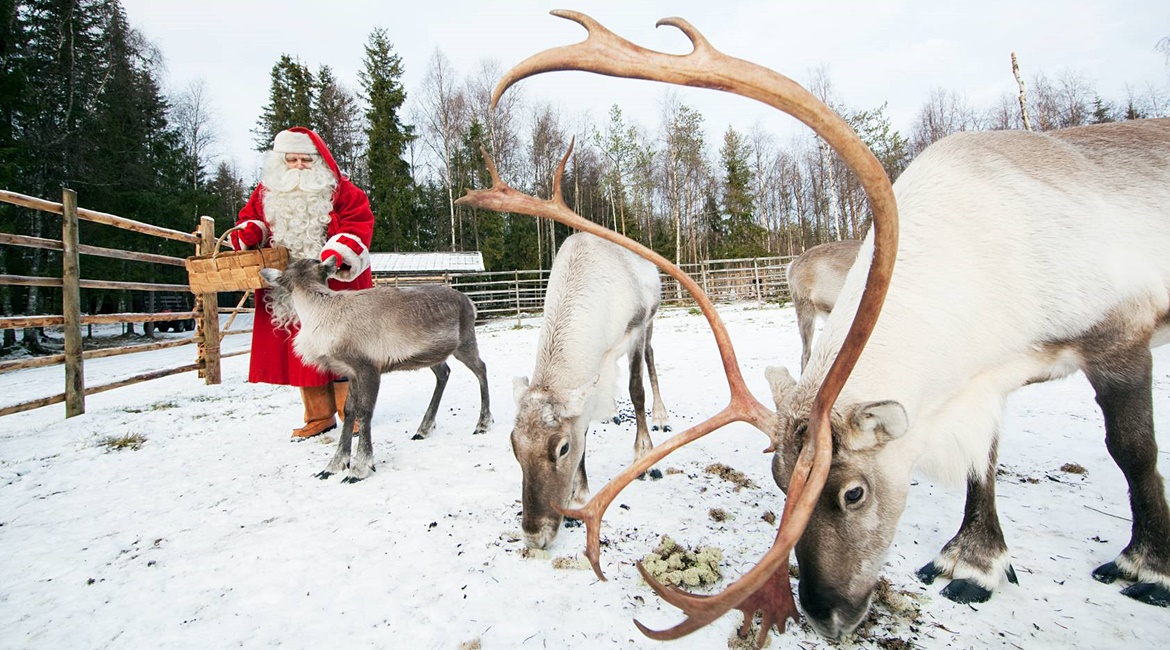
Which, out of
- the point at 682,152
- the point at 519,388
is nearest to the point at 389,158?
the point at 682,152

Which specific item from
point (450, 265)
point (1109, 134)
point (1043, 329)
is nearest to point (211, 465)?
point (1043, 329)

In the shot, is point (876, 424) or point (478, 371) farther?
point (478, 371)

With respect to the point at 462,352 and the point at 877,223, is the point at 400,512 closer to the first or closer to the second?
the point at 462,352

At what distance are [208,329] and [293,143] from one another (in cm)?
486

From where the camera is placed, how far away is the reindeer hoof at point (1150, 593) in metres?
1.89

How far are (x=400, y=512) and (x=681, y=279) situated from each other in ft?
7.80

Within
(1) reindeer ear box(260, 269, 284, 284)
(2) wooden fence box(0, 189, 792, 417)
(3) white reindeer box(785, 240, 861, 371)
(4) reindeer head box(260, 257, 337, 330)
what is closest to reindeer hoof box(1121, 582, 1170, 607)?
(3) white reindeer box(785, 240, 861, 371)

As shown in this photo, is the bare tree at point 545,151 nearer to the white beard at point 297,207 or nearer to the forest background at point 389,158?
the forest background at point 389,158

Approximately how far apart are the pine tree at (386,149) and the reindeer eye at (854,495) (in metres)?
33.7

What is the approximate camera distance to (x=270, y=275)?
153 inches

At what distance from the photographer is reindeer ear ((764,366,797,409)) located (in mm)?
1891

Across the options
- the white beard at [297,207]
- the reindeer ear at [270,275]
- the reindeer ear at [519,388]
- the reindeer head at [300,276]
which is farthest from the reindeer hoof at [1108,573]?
the white beard at [297,207]

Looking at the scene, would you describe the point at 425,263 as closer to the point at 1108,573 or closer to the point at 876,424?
the point at 876,424

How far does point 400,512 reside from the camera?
3.01 m
